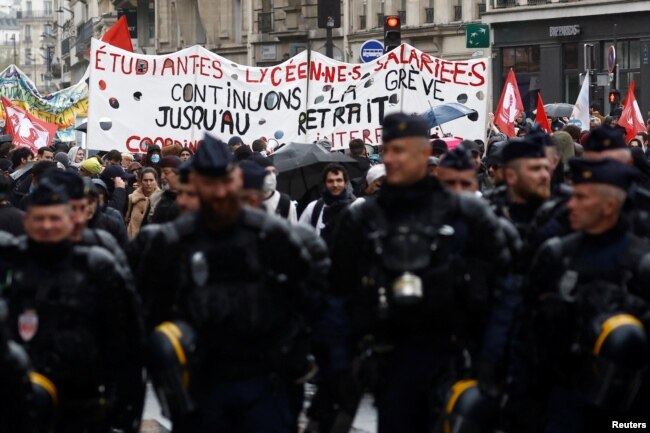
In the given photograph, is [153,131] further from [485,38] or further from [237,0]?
[237,0]

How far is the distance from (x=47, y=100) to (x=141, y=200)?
757 inches

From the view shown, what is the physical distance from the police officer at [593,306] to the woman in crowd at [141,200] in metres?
8.17

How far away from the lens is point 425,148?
25.5 feet

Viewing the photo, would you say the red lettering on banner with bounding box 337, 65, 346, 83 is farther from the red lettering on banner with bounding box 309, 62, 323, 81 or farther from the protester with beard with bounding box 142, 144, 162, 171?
the protester with beard with bounding box 142, 144, 162, 171

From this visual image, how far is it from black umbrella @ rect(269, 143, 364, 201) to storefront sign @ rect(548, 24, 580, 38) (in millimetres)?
32663

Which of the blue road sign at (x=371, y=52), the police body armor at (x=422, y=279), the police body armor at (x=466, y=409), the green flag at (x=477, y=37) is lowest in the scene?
the police body armor at (x=466, y=409)

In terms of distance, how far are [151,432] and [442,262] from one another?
4.10 metres

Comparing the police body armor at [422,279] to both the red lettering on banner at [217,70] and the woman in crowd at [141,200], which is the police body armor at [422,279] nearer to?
the woman in crowd at [141,200]

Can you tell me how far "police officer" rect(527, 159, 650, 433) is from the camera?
7477 millimetres

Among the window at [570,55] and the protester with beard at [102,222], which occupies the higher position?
the window at [570,55]

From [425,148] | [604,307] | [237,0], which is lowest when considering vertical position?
[604,307]

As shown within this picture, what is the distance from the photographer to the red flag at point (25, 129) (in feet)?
85.5

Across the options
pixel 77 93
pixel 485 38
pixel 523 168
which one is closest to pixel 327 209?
pixel 523 168

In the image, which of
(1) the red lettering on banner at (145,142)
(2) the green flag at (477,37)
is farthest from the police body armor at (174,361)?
(2) the green flag at (477,37)
